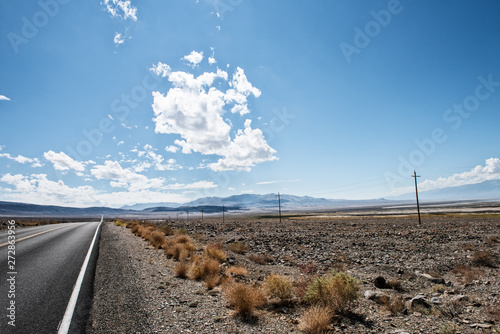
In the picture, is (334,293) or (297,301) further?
(297,301)

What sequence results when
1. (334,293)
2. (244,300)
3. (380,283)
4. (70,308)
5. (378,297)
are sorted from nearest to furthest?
(70,308), (244,300), (334,293), (378,297), (380,283)

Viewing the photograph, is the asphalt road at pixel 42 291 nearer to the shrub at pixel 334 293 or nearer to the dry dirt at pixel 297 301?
the dry dirt at pixel 297 301

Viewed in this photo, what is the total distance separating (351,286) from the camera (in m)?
8.03

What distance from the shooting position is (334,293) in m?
7.88

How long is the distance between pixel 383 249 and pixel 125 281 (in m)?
18.5

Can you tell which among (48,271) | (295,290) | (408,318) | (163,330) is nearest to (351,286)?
(408,318)

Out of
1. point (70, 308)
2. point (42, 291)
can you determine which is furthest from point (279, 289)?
point (42, 291)

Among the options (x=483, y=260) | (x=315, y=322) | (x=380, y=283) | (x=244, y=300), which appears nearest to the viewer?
(x=315, y=322)

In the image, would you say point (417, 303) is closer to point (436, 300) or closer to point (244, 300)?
point (436, 300)

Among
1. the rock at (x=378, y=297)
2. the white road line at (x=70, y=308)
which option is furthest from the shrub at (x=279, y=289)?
the white road line at (x=70, y=308)

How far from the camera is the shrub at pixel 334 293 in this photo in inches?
299

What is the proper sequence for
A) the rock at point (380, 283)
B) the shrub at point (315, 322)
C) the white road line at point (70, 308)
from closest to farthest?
Result: 1. the white road line at point (70, 308)
2. the shrub at point (315, 322)
3. the rock at point (380, 283)

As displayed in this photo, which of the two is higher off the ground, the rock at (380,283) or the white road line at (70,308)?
the white road line at (70,308)

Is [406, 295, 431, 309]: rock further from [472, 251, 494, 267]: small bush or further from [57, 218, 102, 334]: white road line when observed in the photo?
[472, 251, 494, 267]: small bush
